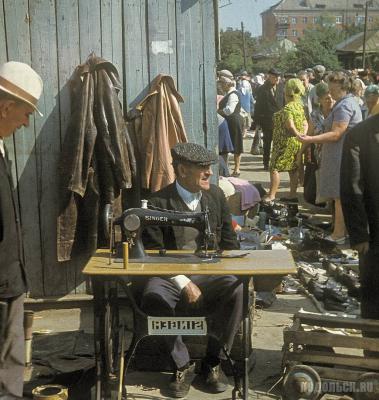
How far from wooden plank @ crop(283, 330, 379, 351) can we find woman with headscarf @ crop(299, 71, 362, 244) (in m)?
4.02

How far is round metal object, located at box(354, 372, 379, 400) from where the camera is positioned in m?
4.29

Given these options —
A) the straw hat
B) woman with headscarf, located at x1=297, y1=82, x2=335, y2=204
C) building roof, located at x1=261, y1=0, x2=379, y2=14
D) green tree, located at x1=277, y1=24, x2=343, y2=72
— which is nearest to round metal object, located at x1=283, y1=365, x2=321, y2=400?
the straw hat

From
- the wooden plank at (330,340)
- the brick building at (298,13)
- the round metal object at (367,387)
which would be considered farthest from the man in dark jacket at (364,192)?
the brick building at (298,13)

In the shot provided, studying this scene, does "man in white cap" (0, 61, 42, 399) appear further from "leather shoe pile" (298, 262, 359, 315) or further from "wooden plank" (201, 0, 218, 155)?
"leather shoe pile" (298, 262, 359, 315)

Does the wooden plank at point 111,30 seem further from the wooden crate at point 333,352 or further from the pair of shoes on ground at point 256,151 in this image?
the pair of shoes on ground at point 256,151

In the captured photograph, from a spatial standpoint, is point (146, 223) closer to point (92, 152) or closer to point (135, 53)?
point (92, 152)

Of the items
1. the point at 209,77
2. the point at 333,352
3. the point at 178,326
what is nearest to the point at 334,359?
the point at 333,352

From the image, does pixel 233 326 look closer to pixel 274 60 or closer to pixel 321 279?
pixel 321 279

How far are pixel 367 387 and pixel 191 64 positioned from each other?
3117 millimetres

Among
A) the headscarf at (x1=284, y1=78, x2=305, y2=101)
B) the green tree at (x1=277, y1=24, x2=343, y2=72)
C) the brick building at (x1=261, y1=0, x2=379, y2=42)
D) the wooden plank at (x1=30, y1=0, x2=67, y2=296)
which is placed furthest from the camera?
the brick building at (x1=261, y1=0, x2=379, y2=42)

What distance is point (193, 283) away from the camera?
193 inches

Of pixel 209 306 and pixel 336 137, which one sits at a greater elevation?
pixel 336 137

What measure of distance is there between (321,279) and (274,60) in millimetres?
55268

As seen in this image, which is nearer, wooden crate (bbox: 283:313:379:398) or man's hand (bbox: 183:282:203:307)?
wooden crate (bbox: 283:313:379:398)
